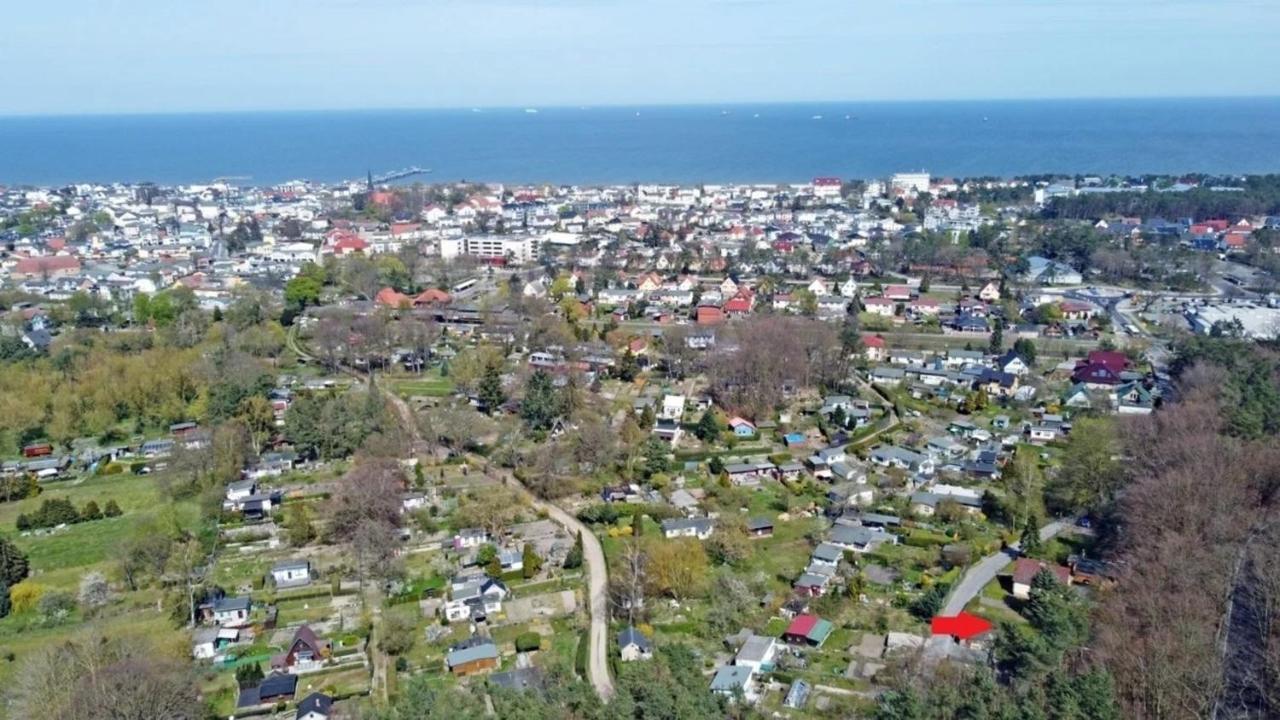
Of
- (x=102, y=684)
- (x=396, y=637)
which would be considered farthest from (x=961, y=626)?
(x=102, y=684)

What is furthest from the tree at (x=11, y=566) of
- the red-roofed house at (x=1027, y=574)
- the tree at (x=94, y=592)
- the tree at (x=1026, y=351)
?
the tree at (x=1026, y=351)

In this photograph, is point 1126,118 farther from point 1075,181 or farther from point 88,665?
point 88,665

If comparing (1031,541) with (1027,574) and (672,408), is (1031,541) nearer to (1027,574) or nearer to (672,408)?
(1027,574)

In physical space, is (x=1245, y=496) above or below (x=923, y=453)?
above

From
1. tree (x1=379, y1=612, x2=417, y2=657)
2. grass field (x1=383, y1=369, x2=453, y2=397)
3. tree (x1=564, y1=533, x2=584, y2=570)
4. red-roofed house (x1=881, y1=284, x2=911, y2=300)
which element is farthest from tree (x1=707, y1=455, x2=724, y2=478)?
red-roofed house (x1=881, y1=284, x2=911, y2=300)

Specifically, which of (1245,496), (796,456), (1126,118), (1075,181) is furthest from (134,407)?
(1126,118)

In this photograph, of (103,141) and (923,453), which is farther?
(103,141)

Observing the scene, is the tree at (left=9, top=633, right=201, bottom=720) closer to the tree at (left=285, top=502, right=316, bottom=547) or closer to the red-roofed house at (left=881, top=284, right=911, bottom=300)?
the tree at (left=285, top=502, right=316, bottom=547)
